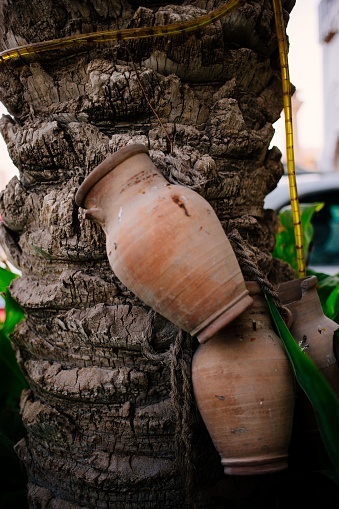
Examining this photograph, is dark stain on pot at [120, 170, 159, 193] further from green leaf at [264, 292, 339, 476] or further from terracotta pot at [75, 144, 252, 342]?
green leaf at [264, 292, 339, 476]

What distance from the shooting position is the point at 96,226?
121 centimetres

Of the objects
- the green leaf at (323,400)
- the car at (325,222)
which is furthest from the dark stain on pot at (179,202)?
the car at (325,222)

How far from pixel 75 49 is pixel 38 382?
902 mm

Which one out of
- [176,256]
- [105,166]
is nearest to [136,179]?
[105,166]

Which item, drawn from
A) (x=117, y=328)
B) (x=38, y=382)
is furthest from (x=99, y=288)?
(x=38, y=382)

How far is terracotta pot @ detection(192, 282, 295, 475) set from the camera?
1014mm

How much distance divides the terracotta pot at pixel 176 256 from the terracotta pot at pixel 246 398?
4.1 inches

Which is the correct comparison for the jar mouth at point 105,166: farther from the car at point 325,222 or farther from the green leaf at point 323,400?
the car at point 325,222

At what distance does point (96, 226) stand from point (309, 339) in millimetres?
623

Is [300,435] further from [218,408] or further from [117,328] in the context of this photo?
[117,328]

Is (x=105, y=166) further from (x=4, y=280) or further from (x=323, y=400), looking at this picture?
(x=4, y=280)

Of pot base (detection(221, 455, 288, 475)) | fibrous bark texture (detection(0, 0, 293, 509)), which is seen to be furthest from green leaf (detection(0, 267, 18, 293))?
pot base (detection(221, 455, 288, 475))

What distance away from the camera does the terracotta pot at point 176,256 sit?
96cm

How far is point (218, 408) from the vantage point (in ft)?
3.36
